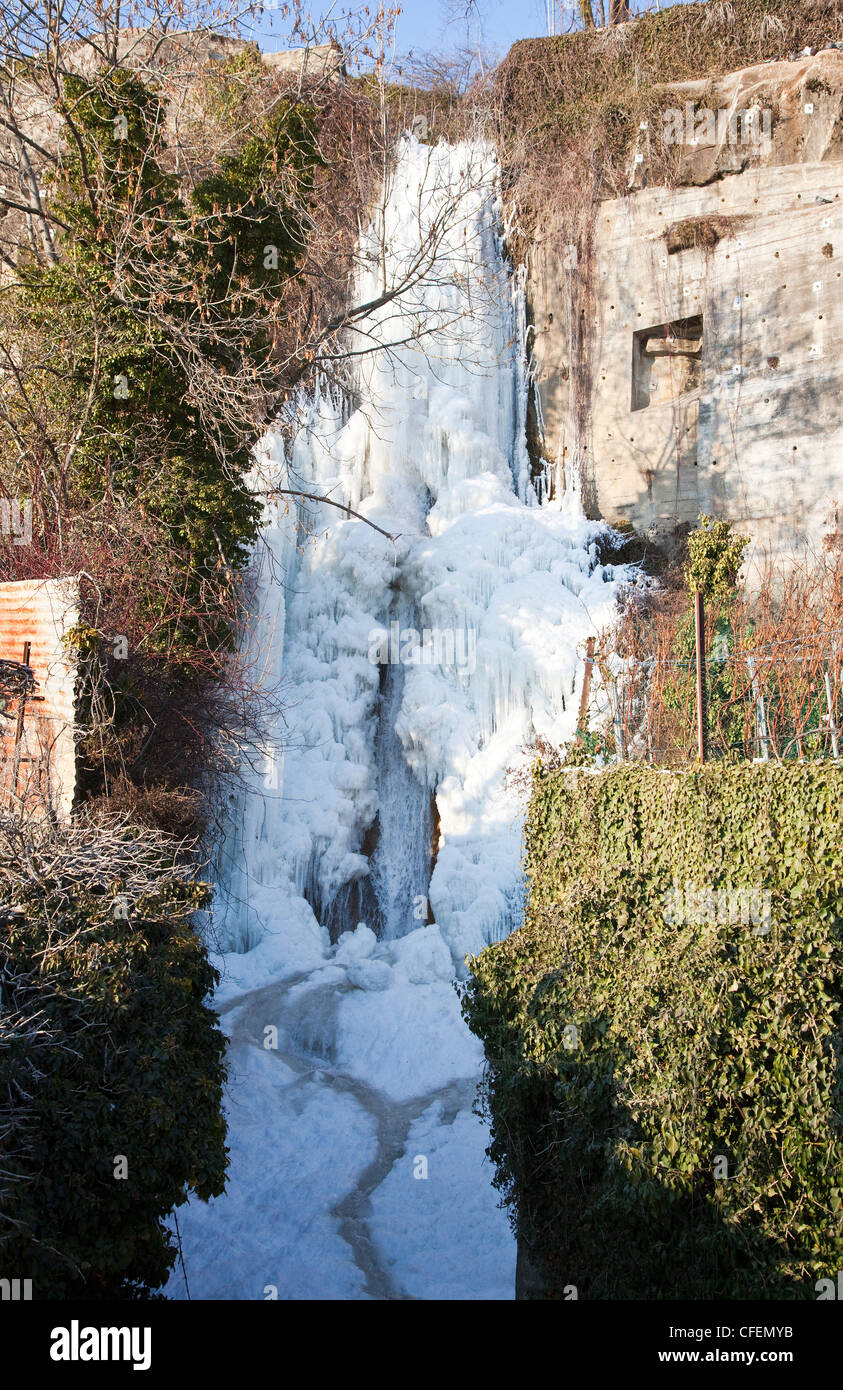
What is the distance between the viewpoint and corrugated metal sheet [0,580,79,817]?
27.3 ft

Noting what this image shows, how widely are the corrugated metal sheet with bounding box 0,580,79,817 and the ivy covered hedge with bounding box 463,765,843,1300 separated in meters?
3.66

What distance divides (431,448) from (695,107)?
7.17 metres

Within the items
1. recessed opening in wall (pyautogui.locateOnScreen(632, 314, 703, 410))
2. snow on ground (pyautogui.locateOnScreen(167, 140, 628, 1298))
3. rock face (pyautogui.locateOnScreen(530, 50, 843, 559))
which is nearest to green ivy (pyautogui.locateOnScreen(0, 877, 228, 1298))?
snow on ground (pyautogui.locateOnScreen(167, 140, 628, 1298))

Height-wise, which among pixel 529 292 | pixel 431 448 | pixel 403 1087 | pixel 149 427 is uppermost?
pixel 529 292

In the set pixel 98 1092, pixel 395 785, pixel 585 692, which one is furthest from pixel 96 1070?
pixel 395 785

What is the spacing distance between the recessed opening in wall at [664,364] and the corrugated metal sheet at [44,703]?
1242cm

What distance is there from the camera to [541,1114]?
7.21 metres

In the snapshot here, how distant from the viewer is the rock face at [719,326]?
16359 mm

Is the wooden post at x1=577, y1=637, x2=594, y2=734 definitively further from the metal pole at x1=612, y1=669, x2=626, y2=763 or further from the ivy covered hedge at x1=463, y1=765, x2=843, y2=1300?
the ivy covered hedge at x1=463, y1=765, x2=843, y2=1300

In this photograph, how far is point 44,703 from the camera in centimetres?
847

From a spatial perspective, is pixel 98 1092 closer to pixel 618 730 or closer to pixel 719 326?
pixel 618 730

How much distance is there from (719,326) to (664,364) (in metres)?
1.49

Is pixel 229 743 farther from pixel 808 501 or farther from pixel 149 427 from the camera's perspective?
pixel 808 501
